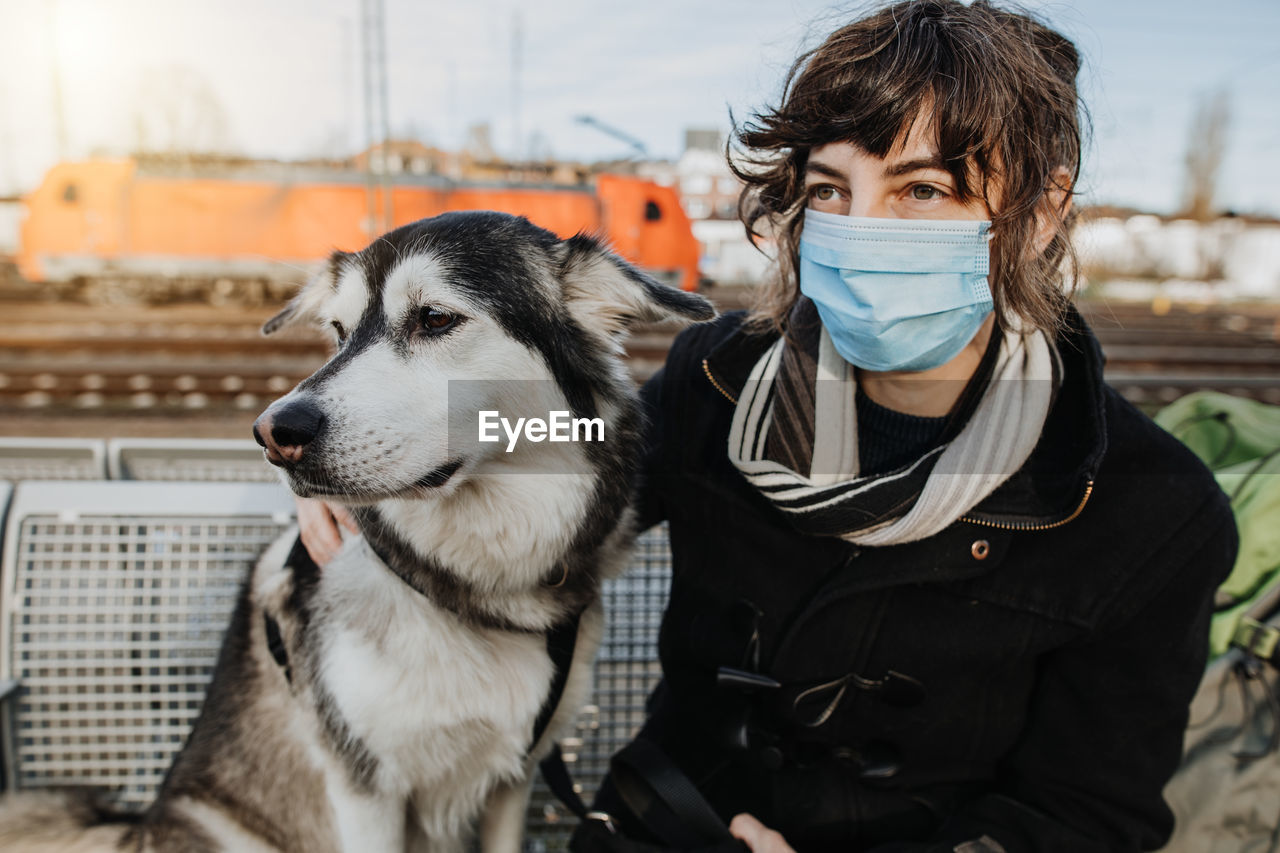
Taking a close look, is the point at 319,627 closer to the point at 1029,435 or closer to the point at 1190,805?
the point at 1029,435

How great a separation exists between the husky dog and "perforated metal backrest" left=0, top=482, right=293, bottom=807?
1.03 ft

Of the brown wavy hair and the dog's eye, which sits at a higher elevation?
the brown wavy hair

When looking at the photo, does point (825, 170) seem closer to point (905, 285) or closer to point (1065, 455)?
point (905, 285)

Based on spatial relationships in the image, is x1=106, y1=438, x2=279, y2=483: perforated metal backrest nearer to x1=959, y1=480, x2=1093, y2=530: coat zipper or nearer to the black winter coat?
the black winter coat

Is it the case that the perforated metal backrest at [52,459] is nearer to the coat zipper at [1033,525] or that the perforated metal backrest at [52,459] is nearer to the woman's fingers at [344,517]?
the woman's fingers at [344,517]

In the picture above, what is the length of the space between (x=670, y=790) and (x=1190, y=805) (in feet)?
4.35

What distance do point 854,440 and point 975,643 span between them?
1.72 feet

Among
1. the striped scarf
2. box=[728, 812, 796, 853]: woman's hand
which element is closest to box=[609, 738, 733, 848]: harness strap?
box=[728, 812, 796, 853]: woman's hand

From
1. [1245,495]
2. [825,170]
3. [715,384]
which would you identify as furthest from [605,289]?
[1245,495]

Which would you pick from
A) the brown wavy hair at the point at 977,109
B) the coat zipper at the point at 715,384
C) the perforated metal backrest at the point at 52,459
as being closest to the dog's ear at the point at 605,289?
the coat zipper at the point at 715,384

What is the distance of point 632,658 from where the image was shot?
2.42 m

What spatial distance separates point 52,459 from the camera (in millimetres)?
2729

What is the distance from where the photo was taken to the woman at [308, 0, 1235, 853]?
1.59m

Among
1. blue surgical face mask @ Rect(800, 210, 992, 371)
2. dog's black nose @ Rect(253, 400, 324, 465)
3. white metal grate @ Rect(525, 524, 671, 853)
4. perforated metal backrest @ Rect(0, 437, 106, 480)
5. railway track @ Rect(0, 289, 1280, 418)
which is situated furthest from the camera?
railway track @ Rect(0, 289, 1280, 418)
